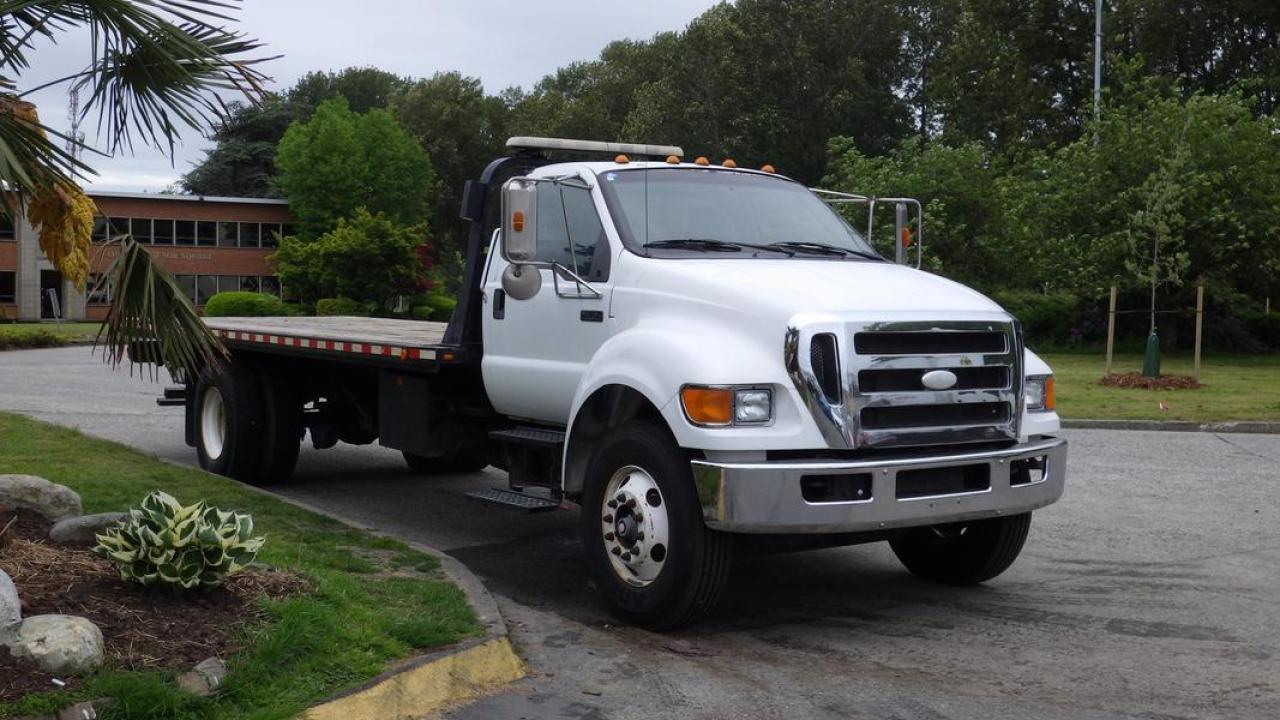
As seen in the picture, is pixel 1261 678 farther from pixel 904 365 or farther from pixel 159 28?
pixel 159 28

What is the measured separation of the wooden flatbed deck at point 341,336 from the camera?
9.32m

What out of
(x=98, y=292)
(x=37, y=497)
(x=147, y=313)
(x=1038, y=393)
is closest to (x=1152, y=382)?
(x=1038, y=393)

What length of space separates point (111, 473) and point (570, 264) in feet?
15.6

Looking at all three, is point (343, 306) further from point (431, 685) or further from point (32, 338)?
point (431, 685)

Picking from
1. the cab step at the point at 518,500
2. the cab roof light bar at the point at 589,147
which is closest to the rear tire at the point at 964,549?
the cab step at the point at 518,500

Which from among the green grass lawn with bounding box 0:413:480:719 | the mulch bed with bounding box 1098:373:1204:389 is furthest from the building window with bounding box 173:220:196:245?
the green grass lawn with bounding box 0:413:480:719

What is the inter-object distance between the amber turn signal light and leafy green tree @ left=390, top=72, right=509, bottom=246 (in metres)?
74.3

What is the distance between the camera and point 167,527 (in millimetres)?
5965

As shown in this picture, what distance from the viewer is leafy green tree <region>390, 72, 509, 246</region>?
80875mm

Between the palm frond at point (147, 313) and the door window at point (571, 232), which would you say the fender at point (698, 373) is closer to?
the door window at point (571, 232)

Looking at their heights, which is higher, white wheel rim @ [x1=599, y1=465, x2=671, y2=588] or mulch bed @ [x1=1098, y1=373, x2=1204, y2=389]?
white wheel rim @ [x1=599, y1=465, x2=671, y2=588]

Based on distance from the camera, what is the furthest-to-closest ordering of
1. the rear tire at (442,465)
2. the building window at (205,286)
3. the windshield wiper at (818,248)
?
the building window at (205,286) → the rear tire at (442,465) → the windshield wiper at (818,248)

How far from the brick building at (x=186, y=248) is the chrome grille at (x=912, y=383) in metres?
58.1

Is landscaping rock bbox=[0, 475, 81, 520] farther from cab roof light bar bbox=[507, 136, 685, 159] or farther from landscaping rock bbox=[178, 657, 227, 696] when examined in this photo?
cab roof light bar bbox=[507, 136, 685, 159]
